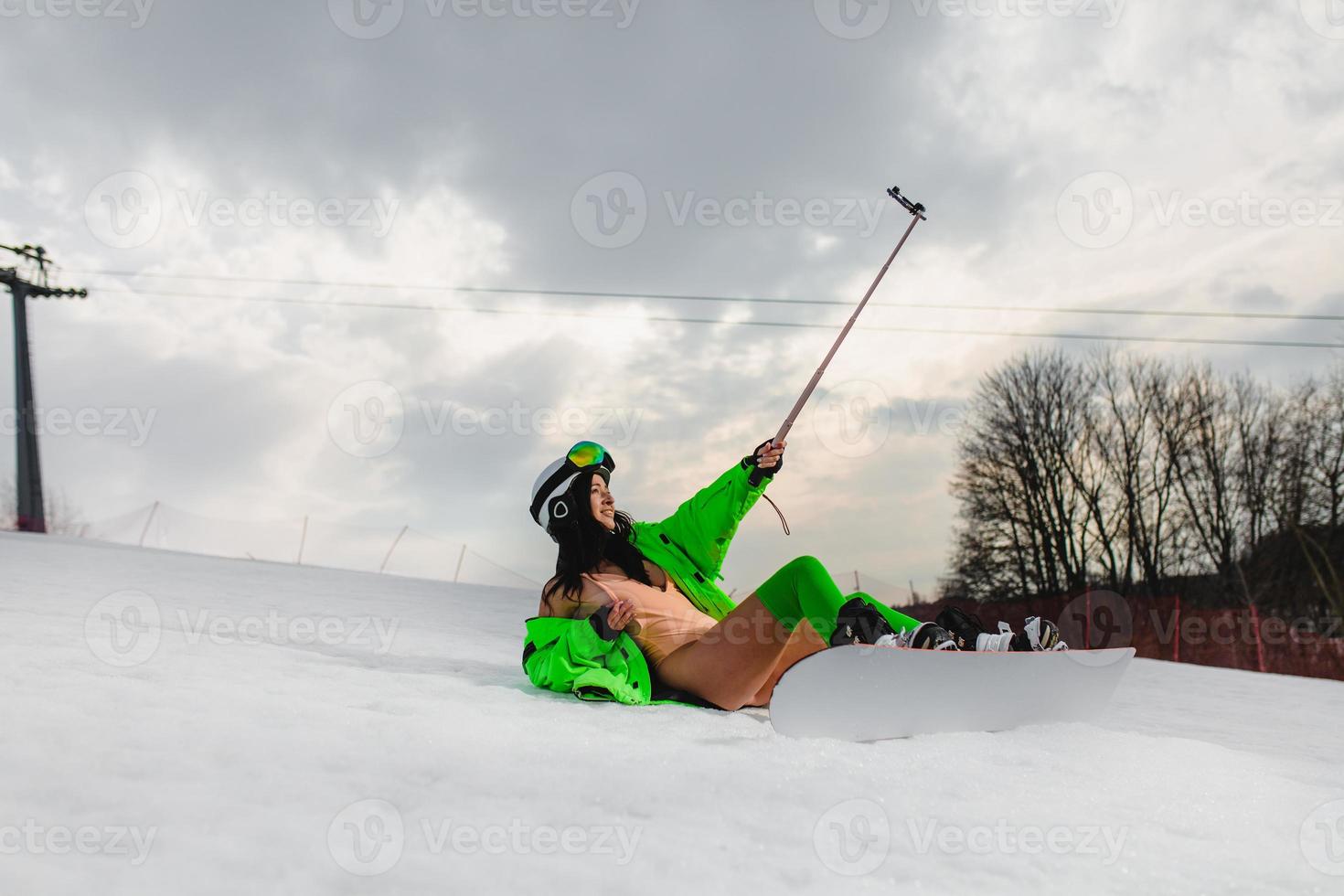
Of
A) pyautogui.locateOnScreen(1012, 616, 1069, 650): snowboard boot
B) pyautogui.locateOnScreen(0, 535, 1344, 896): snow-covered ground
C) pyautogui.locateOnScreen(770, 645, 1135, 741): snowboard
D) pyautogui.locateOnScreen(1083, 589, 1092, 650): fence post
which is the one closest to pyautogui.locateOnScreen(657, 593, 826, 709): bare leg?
pyautogui.locateOnScreen(0, 535, 1344, 896): snow-covered ground

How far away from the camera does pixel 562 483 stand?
10.8 feet

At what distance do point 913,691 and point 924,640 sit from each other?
6.4 inches

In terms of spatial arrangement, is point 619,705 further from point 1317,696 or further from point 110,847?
point 1317,696

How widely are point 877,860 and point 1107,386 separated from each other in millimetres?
24298

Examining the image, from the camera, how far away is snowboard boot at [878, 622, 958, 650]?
2.69 meters

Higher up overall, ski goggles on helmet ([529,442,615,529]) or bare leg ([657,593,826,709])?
ski goggles on helmet ([529,442,615,529])

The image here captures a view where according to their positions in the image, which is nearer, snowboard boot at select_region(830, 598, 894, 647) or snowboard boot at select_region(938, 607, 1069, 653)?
snowboard boot at select_region(830, 598, 894, 647)

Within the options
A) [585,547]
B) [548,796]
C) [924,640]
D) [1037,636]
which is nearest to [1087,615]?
[1037,636]

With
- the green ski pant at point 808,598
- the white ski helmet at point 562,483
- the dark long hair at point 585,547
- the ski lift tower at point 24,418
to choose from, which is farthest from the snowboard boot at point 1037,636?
the ski lift tower at point 24,418

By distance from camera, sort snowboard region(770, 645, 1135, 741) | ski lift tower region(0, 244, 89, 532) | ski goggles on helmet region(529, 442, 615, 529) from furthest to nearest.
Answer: ski lift tower region(0, 244, 89, 532) < ski goggles on helmet region(529, 442, 615, 529) < snowboard region(770, 645, 1135, 741)

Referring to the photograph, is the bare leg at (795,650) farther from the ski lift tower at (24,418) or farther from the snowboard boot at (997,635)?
the ski lift tower at (24,418)

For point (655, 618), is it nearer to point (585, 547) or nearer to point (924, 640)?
point (585, 547)

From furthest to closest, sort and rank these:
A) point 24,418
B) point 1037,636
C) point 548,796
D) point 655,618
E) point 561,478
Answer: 1. point 24,418
2. point 561,478
3. point 655,618
4. point 1037,636
5. point 548,796

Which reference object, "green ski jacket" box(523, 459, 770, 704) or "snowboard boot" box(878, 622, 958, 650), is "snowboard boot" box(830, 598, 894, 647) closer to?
"snowboard boot" box(878, 622, 958, 650)
